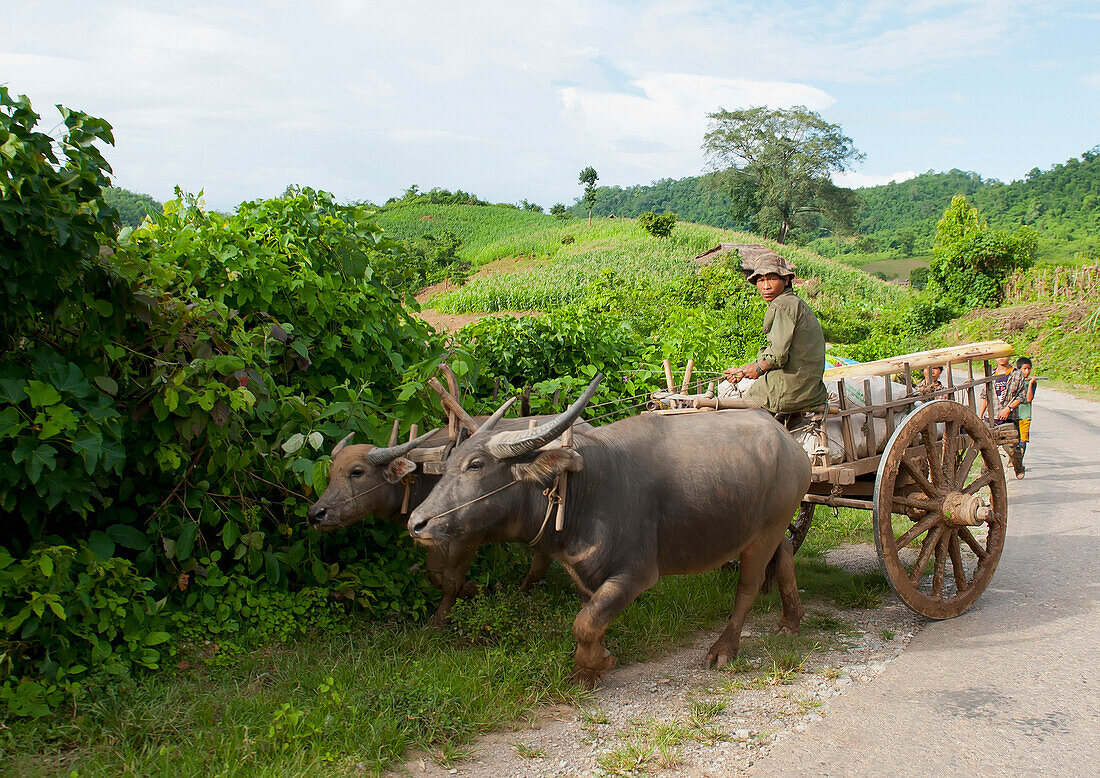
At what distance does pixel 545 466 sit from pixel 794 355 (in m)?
2.24

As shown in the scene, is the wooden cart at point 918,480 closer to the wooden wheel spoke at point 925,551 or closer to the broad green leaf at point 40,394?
the wooden wheel spoke at point 925,551

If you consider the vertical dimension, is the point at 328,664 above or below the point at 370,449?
below

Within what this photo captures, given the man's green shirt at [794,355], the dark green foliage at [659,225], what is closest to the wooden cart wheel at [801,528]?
the man's green shirt at [794,355]

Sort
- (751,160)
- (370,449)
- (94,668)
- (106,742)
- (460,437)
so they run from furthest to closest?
(751,160) < (370,449) < (460,437) < (94,668) < (106,742)

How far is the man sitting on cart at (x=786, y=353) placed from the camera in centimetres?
535

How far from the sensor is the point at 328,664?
4.23m

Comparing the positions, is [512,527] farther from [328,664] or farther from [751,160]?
[751,160]

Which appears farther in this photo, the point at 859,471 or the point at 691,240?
the point at 691,240

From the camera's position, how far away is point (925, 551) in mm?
5238

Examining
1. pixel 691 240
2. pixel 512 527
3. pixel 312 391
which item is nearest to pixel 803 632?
pixel 512 527

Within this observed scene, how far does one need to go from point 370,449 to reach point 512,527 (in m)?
1.22

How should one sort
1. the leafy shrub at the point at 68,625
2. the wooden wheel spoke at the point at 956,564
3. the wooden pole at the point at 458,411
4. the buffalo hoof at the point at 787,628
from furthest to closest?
the wooden wheel spoke at the point at 956,564 < the buffalo hoof at the point at 787,628 < the wooden pole at the point at 458,411 < the leafy shrub at the point at 68,625

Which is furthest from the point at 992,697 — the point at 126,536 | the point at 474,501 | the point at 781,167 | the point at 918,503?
the point at 781,167

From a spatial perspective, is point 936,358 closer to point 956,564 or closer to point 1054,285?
point 956,564
